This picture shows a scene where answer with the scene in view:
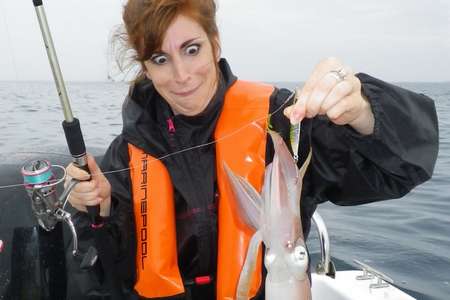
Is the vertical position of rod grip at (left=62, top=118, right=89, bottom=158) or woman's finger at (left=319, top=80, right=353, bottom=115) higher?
woman's finger at (left=319, top=80, right=353, bottom=115)

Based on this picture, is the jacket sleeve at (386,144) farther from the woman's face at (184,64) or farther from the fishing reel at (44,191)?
the fishing reel at (44,191)

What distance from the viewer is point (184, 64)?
8.24 ft

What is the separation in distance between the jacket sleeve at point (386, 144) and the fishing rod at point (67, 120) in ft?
4.15

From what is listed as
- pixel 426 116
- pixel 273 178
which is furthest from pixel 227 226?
pixel 426 116

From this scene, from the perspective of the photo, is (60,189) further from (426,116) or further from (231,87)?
(426,116)

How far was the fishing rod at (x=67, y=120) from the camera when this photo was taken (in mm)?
2141

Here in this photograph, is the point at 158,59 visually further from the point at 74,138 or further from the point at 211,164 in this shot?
the point at 211,164

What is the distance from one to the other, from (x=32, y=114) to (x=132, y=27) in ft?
32.6

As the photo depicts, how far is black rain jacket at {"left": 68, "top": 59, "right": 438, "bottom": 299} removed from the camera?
2.18 meters

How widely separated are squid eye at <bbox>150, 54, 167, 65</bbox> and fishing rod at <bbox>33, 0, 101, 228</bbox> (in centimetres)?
54

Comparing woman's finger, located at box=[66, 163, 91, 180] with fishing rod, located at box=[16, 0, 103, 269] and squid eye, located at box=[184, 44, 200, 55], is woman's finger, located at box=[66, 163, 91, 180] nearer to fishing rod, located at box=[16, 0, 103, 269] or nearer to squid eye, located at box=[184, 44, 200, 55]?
fishing rod, located at box=[16, 0, 103, 269]

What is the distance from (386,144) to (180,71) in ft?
3.84

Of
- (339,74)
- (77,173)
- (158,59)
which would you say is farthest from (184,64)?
(339,74)

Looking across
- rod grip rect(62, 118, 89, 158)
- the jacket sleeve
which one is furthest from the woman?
rod grip rect(62, 118, 89, 158)
